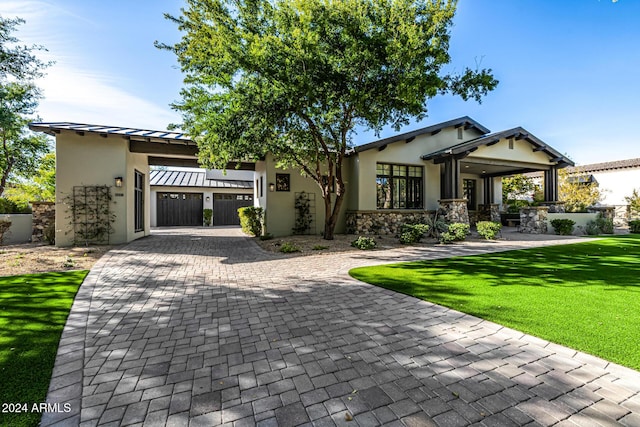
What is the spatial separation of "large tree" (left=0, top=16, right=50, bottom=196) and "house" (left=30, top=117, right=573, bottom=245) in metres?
2.90

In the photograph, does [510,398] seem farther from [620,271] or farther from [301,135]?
[301,135]

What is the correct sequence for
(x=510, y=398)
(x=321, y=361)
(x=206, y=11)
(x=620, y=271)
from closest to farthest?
1. (x=510, y=398)
2. (x=321, y=361)
3. (x=620, y=271)
4. (x=206, y=11)

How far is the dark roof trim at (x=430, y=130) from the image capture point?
13.1 metres

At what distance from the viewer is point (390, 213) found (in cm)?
1386

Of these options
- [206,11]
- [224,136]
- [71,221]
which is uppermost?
[206,11]

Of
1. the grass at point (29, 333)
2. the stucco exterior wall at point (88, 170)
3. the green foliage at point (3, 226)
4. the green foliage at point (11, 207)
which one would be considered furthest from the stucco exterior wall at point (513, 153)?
the green foliage at point (11, 207)

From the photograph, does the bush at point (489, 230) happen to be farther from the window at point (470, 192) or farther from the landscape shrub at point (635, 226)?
the landscape shrub at point (635, 226)

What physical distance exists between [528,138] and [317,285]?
15353 mm

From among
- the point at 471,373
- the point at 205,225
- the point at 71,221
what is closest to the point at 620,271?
the point at 471,373

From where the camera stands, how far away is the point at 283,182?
13.2 m

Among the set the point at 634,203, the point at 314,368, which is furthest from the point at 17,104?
the point at 634,203

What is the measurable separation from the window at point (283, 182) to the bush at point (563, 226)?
13.8 m

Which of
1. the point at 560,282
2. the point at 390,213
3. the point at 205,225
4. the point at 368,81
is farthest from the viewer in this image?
the point at 205,225

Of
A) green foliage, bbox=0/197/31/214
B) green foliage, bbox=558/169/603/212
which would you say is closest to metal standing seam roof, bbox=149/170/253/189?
green foliage, bbox=0/197/31/214
